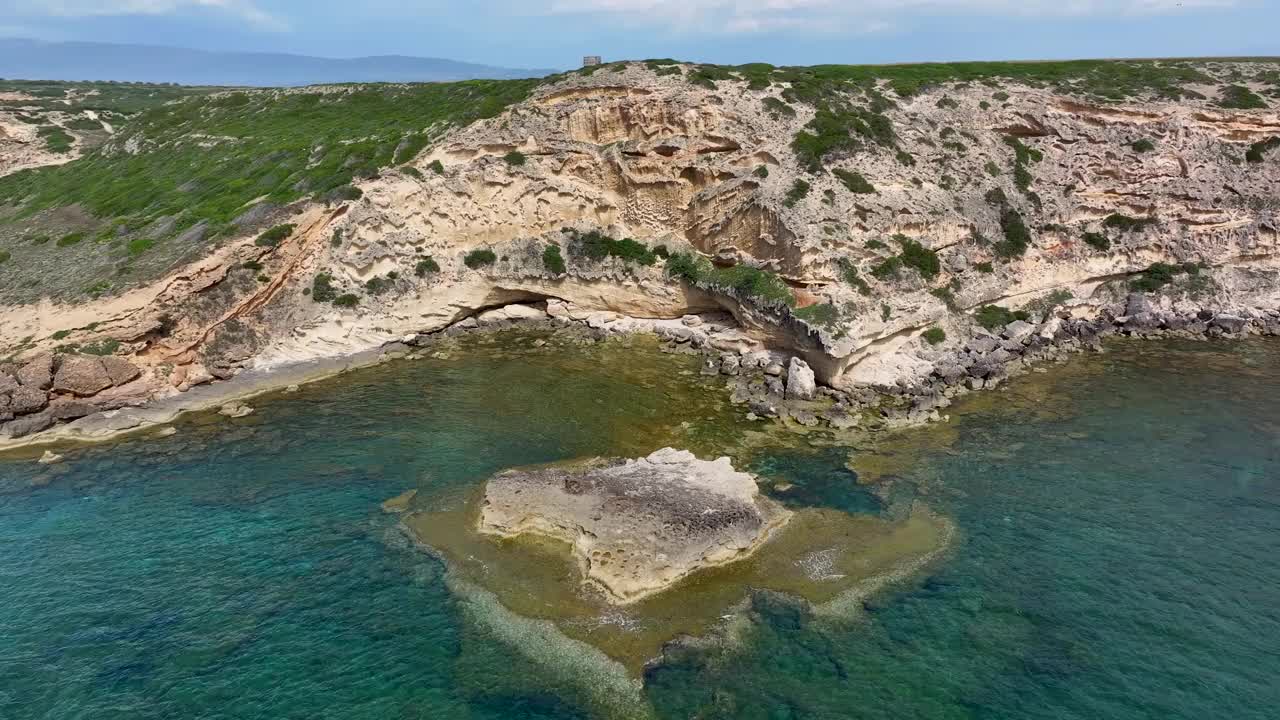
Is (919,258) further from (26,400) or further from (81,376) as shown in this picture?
(26,400)

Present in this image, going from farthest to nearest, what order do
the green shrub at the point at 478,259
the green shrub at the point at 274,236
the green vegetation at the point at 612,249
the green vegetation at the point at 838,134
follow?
the green vegetation at the point at 612,249 → the green shrub at the point at 478,259 → the green vegetation at the point at 838,134 → the green shrub at the point at 274,236

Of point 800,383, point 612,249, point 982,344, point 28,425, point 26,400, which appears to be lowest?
point 28,425

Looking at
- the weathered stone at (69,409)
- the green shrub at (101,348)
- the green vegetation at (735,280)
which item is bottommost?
the weathered stone at (69,409)

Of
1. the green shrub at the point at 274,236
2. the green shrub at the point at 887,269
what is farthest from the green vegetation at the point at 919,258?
the green shrub at the point at 274,236

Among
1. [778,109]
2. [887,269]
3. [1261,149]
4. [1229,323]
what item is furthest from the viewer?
[1261,149]

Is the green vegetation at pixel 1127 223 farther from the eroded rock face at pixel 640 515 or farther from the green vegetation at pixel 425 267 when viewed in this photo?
the green vegetation at pixel 425 267

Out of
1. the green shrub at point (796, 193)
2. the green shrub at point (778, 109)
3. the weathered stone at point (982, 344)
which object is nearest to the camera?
the weathered stone at point (982, 344)

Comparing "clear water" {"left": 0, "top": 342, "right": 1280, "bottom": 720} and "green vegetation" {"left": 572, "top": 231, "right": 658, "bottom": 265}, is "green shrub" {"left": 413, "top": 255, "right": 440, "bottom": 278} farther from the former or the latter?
"clear water" {"left": 0, "top": 342, "right": 1280, "bottom": 720}

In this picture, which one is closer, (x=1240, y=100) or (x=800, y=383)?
(x=800, y=383)

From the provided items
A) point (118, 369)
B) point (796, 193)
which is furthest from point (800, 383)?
point (118, 369)
